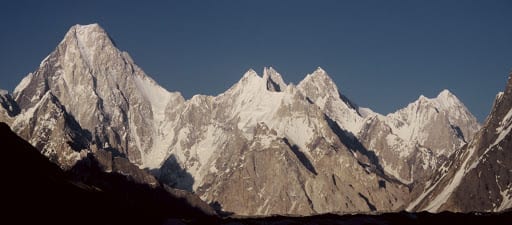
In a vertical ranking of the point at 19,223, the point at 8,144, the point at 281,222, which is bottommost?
the point at 19,223

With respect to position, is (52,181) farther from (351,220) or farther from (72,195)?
(351,220)

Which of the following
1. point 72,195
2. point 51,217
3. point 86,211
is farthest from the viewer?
point 72,195

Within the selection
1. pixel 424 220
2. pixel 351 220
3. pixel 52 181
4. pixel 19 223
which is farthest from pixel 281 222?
pixel 19 223

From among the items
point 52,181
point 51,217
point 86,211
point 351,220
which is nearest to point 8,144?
point 52,181

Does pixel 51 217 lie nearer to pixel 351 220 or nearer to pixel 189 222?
pixel 189 222

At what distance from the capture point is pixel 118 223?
501 ft

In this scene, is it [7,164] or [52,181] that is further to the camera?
[52,181]

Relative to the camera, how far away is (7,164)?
174 metres

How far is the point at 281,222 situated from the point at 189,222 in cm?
2101

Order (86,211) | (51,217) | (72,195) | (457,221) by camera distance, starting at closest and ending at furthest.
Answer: (51,217)
(86,211)
(72,195)
(457,221)

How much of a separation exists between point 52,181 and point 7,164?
47.8 feet

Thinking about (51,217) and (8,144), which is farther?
(8,144)

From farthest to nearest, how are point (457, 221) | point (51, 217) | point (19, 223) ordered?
point (457, 221)
point (51, 217)
point (19, 223)

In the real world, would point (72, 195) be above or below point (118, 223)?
above
